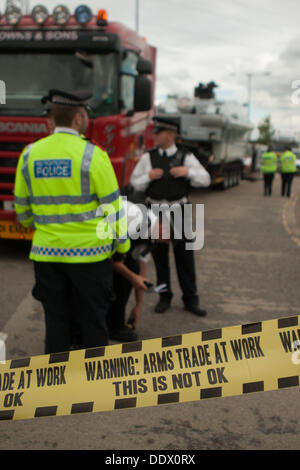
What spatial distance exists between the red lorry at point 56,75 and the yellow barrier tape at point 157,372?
4.75m

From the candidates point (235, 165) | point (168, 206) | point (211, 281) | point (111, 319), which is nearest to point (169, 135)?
point (168, 206)

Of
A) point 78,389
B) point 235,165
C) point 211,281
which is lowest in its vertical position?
point 235,165

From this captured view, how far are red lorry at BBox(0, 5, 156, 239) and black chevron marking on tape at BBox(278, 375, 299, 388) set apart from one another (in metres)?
5.30

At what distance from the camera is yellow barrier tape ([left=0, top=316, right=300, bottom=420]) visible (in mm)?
2736

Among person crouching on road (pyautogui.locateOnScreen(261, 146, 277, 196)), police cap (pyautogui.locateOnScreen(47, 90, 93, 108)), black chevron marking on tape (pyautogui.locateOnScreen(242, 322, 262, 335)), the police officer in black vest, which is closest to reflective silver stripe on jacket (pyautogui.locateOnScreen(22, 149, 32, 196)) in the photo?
police cap (pyautogui.locateOnScreen(47, 90, 93, 108))

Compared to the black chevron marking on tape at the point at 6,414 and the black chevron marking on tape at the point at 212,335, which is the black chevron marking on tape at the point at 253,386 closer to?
the black chevron marking on tape at the point at 212,335

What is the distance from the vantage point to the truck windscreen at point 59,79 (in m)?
Result: 7.55

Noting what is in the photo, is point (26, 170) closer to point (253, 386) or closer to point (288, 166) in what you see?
point (253, 386)

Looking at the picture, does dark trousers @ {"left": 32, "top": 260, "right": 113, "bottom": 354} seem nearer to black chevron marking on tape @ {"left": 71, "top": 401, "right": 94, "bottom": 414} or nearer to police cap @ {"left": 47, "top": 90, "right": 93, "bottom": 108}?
black chevron marking on tape @ {"left": 71, "top": 401, "right": 94, "bottom": 414}
